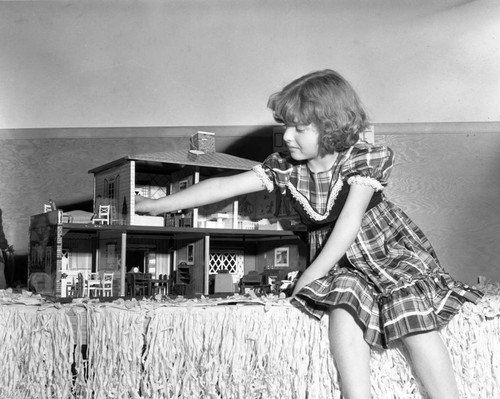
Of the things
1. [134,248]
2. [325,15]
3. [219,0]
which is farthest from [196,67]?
[134,248]

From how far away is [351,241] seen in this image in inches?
42.1

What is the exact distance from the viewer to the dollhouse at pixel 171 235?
1.38 m

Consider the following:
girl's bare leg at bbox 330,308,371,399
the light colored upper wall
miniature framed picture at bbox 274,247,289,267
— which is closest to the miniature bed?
girl's bare leg at bbox 330,308,371,399

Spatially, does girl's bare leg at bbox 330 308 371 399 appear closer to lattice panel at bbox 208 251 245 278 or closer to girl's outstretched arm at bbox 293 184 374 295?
girl's outstretched arm at bbox 293 184 374 295

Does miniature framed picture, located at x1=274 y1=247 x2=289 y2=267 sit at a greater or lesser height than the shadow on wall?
lesser

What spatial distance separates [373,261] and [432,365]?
20 cm

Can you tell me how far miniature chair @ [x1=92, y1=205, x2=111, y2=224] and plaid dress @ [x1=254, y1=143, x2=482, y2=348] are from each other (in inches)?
16.1

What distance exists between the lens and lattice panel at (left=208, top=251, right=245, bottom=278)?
1.65m

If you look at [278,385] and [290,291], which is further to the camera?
[290,291]

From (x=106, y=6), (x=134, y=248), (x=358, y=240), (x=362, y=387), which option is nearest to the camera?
(x=362, y=387)

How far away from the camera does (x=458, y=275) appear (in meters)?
1.94

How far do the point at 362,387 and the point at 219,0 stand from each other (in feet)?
4.48

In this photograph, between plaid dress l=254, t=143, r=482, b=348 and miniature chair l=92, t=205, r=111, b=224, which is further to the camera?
A: miniature chair l=92, t=205, r=111, b=224

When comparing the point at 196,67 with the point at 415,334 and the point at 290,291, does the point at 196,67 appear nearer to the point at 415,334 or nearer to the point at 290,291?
the point at 290,291
